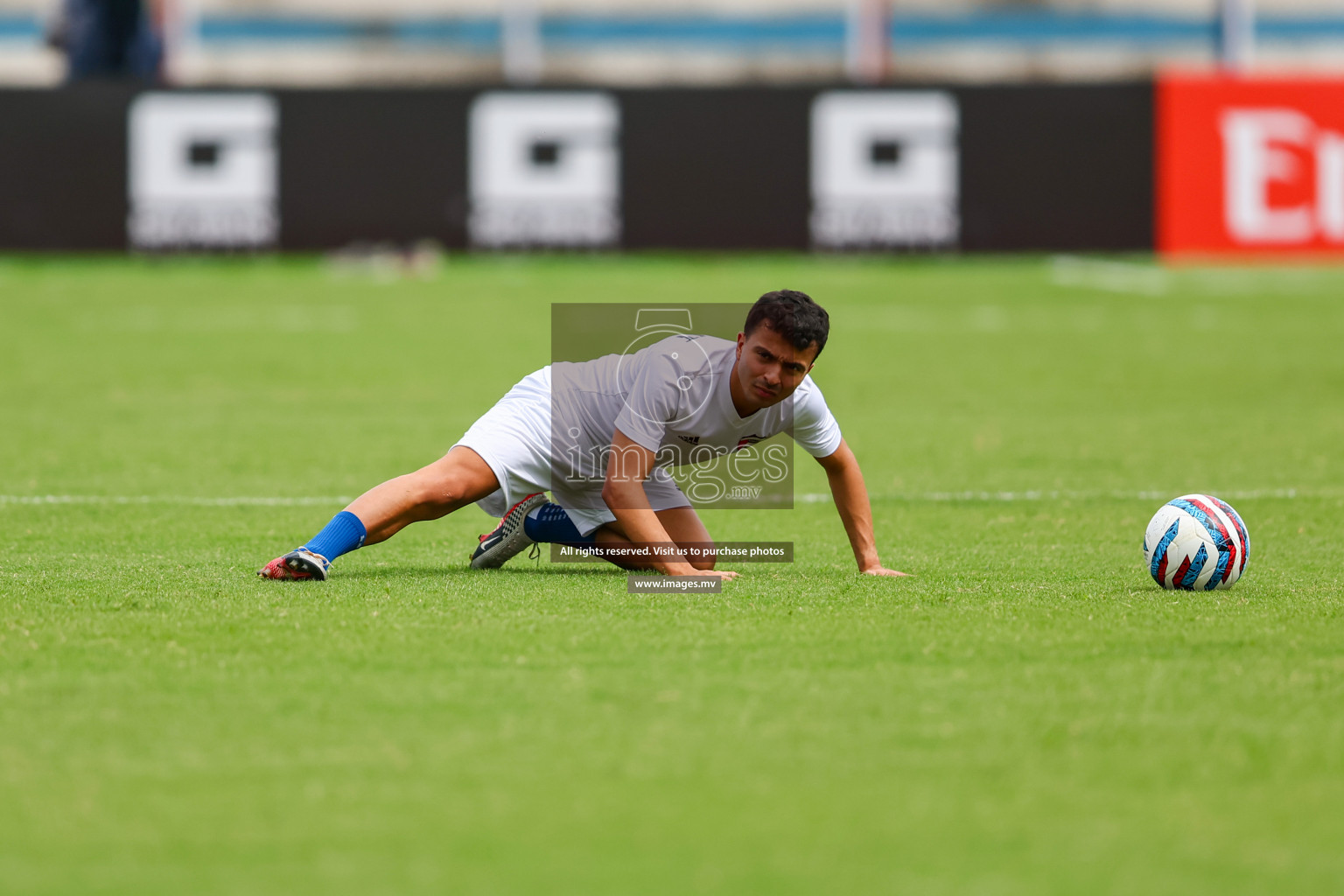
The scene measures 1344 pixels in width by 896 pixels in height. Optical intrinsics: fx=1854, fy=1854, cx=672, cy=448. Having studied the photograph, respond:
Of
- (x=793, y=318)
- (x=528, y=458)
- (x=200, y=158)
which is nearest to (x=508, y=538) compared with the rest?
(x=528, y=458)

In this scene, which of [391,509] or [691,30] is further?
[691,30]

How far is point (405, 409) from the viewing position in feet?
38.2

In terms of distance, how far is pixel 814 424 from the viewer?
6.12 m

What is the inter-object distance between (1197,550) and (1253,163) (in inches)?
639

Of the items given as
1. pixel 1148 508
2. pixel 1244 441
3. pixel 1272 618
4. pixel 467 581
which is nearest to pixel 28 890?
pixel 467 581

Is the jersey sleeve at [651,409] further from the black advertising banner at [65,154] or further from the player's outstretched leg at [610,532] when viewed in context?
the black advertising banner at [65,154]

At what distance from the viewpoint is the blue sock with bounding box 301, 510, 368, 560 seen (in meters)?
6.06

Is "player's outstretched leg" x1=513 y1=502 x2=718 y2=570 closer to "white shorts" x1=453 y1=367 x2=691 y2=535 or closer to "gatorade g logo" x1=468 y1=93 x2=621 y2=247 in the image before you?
"white shorts" x1=453 y1=367 x2=691 y2=535

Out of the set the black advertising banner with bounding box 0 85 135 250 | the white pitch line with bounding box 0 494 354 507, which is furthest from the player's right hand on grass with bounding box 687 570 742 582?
the black advertising banner with bounding box 0 85 135 250

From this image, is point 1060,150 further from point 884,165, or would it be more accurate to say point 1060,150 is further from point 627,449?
point 627,449

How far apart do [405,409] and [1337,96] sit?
13617 millimetres

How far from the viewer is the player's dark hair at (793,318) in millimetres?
5613

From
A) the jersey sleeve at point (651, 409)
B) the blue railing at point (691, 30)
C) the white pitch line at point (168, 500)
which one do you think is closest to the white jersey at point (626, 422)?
the jersey sleeve at point (651, 409)

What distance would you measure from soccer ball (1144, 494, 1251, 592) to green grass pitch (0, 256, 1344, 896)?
0.10 meters
